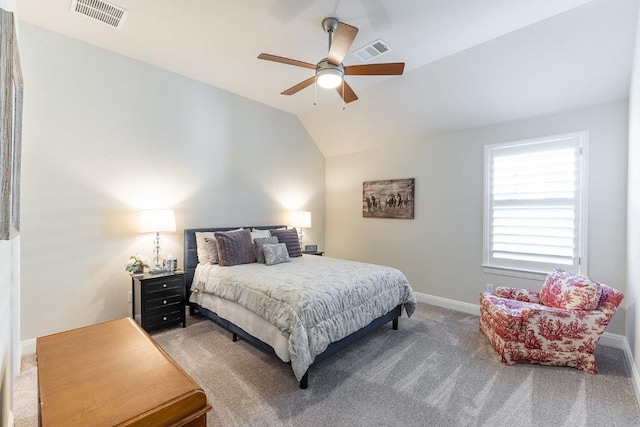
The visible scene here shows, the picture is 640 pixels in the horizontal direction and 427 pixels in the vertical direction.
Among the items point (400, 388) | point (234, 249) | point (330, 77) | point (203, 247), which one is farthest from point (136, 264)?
point (400, 388)

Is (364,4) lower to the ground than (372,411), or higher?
higher

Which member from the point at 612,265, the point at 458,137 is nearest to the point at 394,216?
the point at 458,137

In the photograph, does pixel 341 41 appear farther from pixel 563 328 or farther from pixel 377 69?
pixel 563 328

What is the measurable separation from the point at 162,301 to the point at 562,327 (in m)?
4.13

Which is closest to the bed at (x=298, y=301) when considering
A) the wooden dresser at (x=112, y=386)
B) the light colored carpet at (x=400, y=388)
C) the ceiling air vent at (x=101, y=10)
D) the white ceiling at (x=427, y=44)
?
the light colored carpet at (x=400, y=388)

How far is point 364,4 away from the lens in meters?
2.52

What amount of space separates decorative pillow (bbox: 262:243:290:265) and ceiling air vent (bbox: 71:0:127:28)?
2816 millimetres

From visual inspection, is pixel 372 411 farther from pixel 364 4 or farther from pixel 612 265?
pixel 364 4

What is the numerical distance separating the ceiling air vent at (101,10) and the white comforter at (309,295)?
276cm

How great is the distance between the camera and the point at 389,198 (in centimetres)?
497

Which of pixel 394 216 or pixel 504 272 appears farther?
pixel 394 216

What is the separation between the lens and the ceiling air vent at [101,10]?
2.61 meters

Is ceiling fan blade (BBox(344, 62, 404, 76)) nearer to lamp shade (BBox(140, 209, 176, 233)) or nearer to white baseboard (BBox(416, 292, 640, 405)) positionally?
lamp shade (BBox(140, 209, 176, 233))

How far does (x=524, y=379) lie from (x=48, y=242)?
15.7 feet
